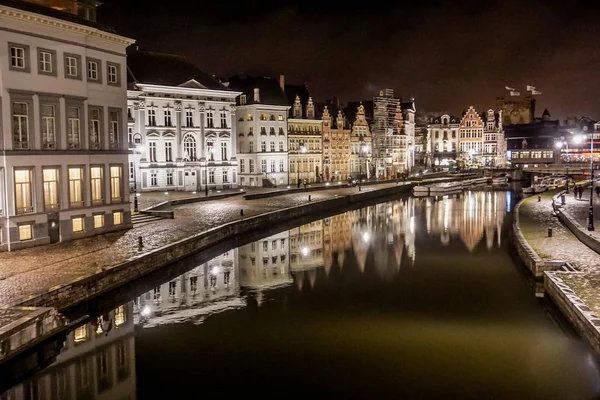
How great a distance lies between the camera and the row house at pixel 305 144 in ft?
244

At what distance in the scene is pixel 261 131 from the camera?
2712 inches

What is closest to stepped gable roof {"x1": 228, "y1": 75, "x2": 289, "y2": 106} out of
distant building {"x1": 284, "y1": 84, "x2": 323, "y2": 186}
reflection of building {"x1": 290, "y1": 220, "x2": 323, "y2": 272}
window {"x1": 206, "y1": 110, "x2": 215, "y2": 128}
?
distant building {"x1": 284, "y1": 84, "x2": 323, "y2": 186}

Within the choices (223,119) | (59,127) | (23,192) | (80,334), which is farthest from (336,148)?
(80,334)

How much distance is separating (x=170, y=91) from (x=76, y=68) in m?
27.9

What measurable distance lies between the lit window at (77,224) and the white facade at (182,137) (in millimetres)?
23583

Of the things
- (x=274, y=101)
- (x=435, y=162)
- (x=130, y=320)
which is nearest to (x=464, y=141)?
(x=435, y=162)

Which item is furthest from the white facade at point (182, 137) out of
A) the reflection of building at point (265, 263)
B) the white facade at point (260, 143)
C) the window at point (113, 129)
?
the window at point (113, 129)

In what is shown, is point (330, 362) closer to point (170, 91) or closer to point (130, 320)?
point (130, 320)

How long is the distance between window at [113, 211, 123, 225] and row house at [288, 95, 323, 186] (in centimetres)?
4073

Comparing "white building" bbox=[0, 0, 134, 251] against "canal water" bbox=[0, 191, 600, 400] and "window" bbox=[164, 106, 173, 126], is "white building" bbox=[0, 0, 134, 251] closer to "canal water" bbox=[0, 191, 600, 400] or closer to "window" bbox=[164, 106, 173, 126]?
"canal water" bbox=[0, 191, 600, 400]

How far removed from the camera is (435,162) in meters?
130

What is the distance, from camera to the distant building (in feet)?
244

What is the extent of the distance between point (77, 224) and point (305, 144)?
48.9 m

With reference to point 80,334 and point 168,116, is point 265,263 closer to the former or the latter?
point 80,334
